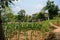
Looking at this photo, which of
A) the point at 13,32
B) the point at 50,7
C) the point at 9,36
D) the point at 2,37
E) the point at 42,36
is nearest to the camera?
the point at 2,37

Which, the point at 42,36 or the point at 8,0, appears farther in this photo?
the point at 42,36

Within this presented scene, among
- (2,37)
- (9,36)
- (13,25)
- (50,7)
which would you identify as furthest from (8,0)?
(50,7)

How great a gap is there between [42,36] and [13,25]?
4.74 ft

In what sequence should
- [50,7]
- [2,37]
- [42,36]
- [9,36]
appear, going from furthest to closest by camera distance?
[50,7]
[42,36]
[9,36]
[2,37]

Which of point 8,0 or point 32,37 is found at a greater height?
point 8,0

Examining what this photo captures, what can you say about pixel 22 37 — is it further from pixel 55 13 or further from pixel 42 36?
pixel 55 13

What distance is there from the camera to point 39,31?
32.9ft

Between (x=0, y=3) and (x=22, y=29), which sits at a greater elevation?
(x=0, y=3)

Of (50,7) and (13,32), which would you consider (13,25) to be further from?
(50,7)

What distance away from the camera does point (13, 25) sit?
975cm

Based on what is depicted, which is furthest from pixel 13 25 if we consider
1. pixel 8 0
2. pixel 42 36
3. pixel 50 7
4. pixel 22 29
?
pixel 50 7

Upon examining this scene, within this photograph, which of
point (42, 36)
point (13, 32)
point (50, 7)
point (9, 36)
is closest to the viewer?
point (9, 36)

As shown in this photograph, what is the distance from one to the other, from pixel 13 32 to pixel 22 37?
474 mm

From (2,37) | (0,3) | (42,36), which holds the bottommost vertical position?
(42,36)
